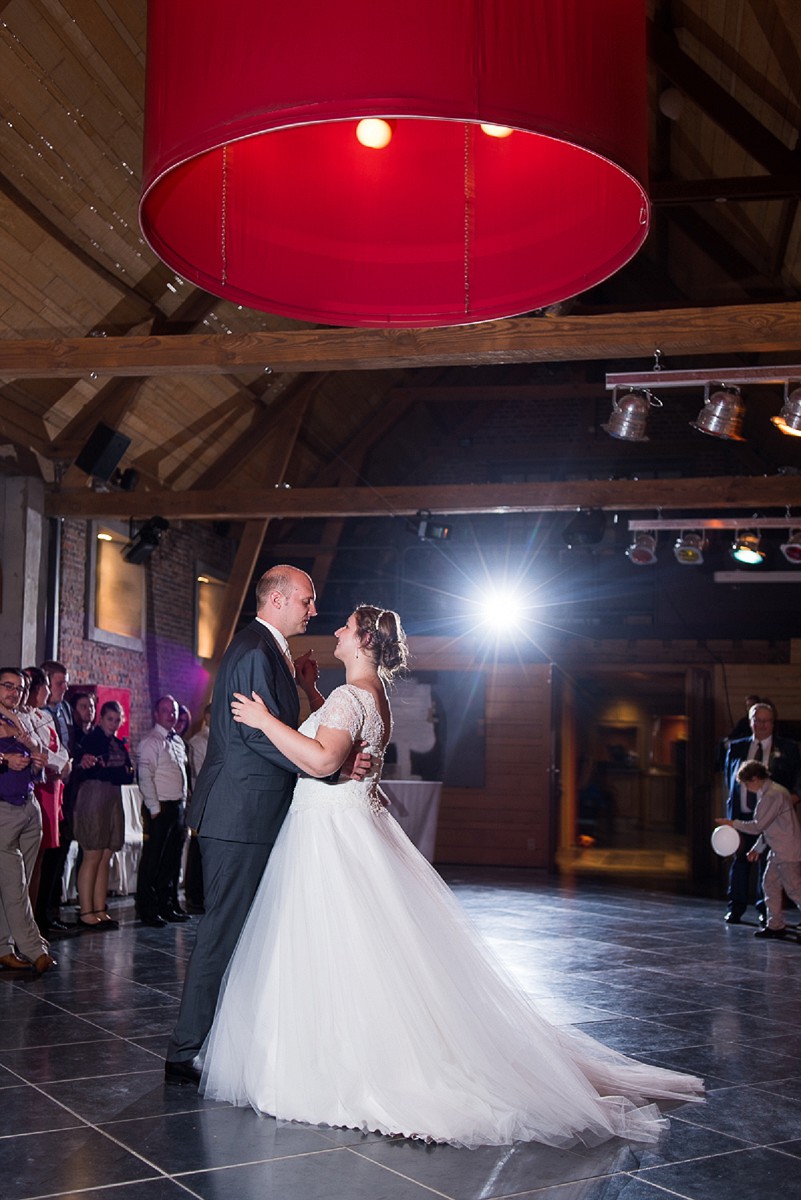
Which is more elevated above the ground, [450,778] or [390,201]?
[390,201]

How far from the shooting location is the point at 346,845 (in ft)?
12.5

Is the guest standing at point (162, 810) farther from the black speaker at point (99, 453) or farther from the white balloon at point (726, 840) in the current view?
the white balloon at point (726, 840)

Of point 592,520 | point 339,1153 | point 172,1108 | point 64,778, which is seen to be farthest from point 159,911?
point 592,520

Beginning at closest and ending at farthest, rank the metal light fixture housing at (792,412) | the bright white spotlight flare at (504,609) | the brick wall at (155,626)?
the metal light fixture housing at (792,412)
the brick wall at (155,626)
the bright white spotlight flare at (504,609)

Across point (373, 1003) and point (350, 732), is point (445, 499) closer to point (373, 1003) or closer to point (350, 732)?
point (350, 732)

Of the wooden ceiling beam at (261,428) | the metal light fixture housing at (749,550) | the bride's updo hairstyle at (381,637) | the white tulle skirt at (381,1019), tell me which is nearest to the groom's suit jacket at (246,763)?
the white tulle skirt at (381,1019)

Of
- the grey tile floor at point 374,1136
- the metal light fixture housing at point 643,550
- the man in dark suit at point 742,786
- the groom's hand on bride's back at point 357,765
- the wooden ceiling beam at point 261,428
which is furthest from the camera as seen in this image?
the wooden ceiling beam at point 261,428

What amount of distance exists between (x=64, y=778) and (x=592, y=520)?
21.3 feet

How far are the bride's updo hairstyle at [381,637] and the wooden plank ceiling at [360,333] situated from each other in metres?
2.24

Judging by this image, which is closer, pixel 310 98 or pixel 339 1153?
pixel 310 98

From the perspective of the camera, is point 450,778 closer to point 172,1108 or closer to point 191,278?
point 172,1108

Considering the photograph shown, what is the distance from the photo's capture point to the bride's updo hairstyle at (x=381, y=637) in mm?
4031

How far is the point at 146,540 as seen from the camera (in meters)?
11.0

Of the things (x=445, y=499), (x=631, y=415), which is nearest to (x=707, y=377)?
(x=631, y=415)
